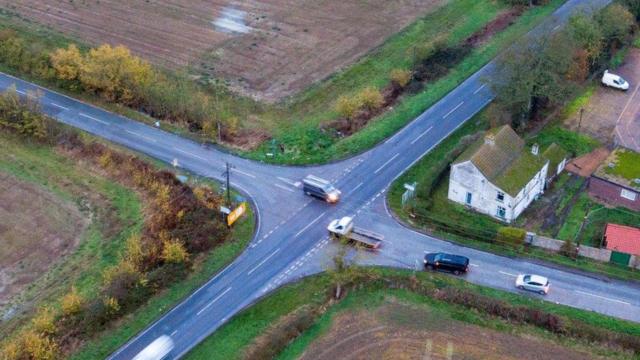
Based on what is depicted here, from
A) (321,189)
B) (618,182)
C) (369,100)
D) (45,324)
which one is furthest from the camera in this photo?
(369,100)

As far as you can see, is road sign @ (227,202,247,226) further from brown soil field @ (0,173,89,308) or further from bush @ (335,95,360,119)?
bush @ (335,95,360,119)

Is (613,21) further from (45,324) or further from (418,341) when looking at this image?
(45,324)

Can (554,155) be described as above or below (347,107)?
above

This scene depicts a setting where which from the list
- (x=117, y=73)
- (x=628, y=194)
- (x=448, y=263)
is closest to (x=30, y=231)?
(x=117, y=73)

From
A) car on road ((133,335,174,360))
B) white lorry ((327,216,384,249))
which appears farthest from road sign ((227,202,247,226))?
car on road ((133,335,174,360))

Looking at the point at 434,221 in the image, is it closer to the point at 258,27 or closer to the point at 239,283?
the point at 239,283

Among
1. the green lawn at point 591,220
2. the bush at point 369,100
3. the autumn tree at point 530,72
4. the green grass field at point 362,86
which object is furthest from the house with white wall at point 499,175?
the bush at point 369,100

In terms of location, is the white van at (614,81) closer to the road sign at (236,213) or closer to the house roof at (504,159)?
the house roof at (504,159)

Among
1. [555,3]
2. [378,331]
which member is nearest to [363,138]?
[378,331]
